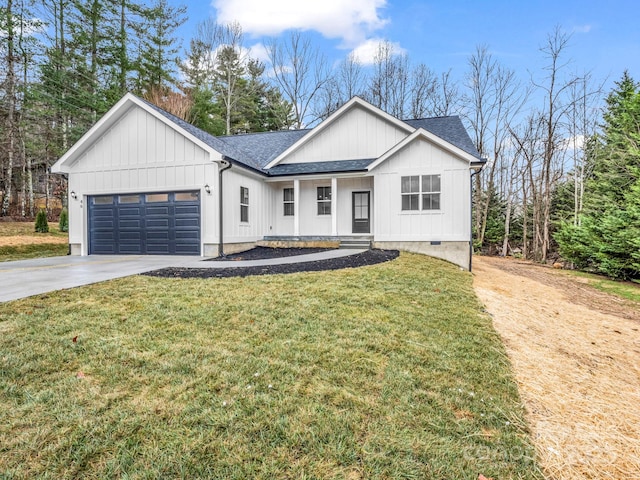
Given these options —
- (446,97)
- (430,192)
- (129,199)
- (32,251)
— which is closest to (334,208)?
(430,192)

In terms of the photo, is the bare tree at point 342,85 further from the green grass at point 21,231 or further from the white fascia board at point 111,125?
the green grass at point 21,231

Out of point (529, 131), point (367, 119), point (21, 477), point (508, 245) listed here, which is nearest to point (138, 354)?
point (21, 477)

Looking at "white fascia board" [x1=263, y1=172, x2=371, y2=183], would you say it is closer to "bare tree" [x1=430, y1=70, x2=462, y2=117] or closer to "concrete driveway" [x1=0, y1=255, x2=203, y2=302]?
"concrete driveway" [x1=0, y1=255, x2=203, y2=302]

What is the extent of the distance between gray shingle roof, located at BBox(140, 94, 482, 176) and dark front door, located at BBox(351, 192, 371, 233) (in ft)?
4.65

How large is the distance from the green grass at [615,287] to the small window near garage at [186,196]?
1324 centimetres

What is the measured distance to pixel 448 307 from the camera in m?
5.50

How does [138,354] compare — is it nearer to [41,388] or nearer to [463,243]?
[41,388]

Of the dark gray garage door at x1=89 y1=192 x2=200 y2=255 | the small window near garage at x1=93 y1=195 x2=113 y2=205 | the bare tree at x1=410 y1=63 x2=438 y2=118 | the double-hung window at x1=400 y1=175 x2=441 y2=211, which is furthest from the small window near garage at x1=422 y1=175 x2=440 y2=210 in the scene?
the bare tree at x1=410 y1=63 x2=438 y2=118

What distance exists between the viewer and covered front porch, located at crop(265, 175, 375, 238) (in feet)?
44.8

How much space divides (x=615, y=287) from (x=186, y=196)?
568 inches

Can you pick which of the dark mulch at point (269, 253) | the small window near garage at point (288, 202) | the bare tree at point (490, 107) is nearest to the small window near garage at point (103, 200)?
the dark mulch at point (269, 253)

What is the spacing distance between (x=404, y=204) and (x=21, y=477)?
11.2 m

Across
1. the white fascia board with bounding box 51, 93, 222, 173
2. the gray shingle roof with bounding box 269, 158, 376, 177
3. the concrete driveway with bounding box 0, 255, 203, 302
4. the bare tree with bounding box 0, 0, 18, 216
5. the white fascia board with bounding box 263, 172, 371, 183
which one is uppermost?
the bare tree with bounding box 0, 0, 18, 216

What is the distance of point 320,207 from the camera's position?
560 inches
